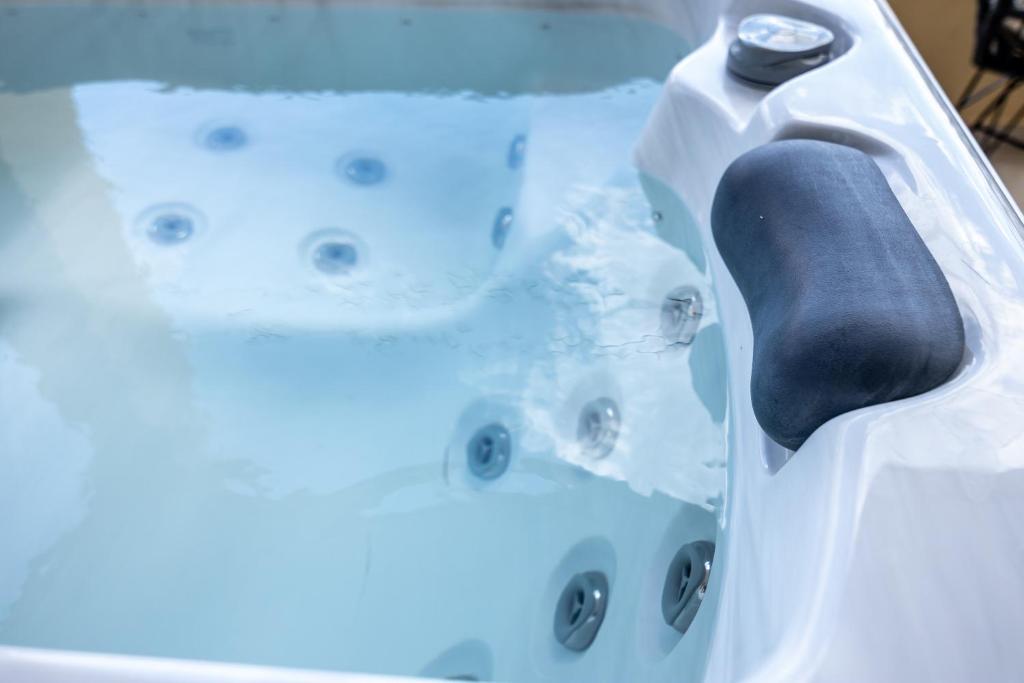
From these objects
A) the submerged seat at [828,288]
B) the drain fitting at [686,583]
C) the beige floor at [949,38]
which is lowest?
the beige floor at [949,38]

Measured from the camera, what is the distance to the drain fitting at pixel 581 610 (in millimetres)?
1022

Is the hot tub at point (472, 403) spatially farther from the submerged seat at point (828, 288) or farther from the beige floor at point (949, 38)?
the beige floor at point (949, 38)

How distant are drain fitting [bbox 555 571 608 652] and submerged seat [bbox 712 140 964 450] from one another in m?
0.34

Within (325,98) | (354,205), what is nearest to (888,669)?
(354,205)

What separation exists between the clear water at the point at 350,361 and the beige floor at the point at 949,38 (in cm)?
121

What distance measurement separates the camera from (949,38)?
2.87 metres

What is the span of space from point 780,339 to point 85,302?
4.38 feet

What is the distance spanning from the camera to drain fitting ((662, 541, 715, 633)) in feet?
3.13

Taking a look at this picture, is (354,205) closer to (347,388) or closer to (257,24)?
(347,388)

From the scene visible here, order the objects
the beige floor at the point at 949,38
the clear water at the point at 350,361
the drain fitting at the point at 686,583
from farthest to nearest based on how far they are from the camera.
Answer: the beige floor at the point at 949,38, the clear water at the point at 350,361, the drain fitting at the point at 686,583

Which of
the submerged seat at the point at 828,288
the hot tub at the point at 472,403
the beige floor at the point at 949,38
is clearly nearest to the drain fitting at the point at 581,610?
the hot tub at the point at 472,403

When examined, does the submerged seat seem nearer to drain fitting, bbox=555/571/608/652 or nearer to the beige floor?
drain fitting, bbox=555/571/608/652

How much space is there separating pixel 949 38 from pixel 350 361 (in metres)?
2.57

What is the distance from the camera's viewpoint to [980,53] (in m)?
2.32
